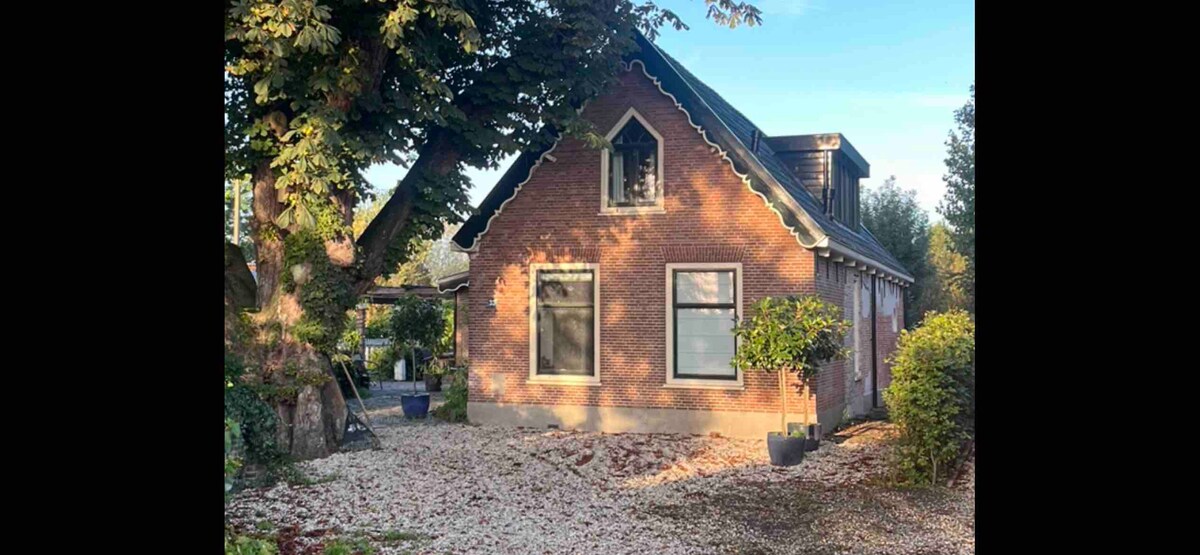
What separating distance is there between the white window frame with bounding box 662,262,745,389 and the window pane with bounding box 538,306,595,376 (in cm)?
136

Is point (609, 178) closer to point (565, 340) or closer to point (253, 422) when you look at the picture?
point (565, 340)

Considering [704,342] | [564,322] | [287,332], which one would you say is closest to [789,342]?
[704,342]

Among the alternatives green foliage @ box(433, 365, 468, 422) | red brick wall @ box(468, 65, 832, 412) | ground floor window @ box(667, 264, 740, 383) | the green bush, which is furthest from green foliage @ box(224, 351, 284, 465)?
the green bush

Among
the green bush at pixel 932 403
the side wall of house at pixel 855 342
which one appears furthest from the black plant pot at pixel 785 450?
Answer: the side wall of house at pixel 855 342

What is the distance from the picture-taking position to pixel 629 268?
14.3 meters

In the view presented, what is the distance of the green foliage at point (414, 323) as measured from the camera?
68.2 ft

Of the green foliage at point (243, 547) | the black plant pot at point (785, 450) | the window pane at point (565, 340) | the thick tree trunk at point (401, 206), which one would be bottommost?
the black plant pot at point (785, 450)

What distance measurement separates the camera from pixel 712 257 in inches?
545

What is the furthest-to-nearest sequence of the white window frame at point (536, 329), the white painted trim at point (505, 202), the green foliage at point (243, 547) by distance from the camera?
the white painted trim at point (505, 202)
the white window frame at point (536, 329)
the green foliage at point (243, 547)

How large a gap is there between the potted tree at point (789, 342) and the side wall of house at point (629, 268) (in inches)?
53.2

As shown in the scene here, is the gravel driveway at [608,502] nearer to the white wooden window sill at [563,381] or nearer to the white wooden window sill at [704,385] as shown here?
the white wooden window sill at [704,385]
